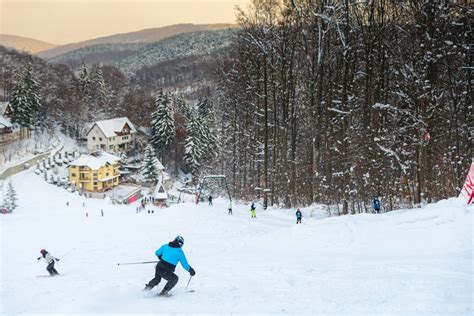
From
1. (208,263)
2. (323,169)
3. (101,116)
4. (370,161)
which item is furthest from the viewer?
(101,116)

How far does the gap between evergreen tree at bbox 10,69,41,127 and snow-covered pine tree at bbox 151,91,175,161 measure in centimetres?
2006

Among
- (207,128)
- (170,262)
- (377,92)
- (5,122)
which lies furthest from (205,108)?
(170,262)

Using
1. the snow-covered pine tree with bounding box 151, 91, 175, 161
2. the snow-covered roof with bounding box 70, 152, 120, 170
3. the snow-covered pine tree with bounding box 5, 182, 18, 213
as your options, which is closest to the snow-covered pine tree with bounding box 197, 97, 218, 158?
the snow-covered pine tree with bounding box 151, 91, 175, 161

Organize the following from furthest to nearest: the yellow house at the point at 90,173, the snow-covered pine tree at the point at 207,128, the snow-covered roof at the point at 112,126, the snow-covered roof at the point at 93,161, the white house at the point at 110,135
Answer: the white house at the point at 110,135
the snow-covered roof at the point at 112,126
the snow-covered pine tree at the point at 207,128
the yellow house at the point at 90,173
the snow-covered roof at the point at 93,161

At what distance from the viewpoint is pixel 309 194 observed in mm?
26672

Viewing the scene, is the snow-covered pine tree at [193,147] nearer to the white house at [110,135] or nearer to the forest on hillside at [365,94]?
the white house at [110,135]

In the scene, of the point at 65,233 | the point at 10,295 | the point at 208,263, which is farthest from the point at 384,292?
the point at 65,233

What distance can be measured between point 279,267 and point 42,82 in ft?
319

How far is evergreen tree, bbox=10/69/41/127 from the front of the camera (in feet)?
233

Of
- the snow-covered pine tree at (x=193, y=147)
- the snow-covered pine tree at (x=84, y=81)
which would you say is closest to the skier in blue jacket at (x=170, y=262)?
the snow-covered pine tree at (x=193, y=147)

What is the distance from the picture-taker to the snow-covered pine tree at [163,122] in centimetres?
7350

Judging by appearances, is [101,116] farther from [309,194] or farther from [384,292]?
[384,292]

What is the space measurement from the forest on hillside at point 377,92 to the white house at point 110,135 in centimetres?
5590

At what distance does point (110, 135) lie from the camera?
80750 millimetres
